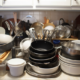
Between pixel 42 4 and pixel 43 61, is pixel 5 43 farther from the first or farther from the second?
pixel 42 4

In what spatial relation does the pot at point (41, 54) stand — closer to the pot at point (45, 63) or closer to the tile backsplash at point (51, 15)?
the pot at point (45, 63)

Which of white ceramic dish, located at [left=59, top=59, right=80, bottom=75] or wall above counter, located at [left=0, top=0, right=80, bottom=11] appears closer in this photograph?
white ceramic dish, located at [left=59, top=59, right=80, bottom=75]

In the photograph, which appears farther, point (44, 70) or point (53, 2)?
point (53, 2)

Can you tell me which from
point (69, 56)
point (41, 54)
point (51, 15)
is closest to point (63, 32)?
point (51, 15)

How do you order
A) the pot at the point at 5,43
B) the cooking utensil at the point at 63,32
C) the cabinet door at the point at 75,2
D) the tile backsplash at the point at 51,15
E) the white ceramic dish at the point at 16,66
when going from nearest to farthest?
the white ceramic dish at the point at 16,66 < the pot at the point at 5,43 < the cabinet door at the point at 75,2 < the cooking utensil at the point at 63,32 < the tile backsplash at the point at 51,15

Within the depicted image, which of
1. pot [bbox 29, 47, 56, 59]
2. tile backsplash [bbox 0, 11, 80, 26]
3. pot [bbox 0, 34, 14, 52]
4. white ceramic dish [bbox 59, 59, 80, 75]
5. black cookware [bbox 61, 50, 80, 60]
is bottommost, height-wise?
white ceramic dish [bbox 59, 59, 80, 75]

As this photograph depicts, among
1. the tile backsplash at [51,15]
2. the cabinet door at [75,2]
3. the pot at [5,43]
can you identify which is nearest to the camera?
the pot at [5,43]

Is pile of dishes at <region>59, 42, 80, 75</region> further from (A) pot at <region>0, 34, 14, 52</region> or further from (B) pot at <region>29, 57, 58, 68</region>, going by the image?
(A) pot at <region>0, 34, 14, 52</region>

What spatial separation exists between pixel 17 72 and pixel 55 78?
34 cm

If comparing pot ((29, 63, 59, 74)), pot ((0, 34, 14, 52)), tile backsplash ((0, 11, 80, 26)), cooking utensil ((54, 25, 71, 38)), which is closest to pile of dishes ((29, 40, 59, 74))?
pot ((29, 63, 59, 74))

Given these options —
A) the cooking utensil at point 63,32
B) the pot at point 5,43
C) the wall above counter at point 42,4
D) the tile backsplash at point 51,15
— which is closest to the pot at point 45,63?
the pot at point 5,43

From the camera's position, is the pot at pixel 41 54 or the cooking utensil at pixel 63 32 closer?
the pot at pixel 41 54

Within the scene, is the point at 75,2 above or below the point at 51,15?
above

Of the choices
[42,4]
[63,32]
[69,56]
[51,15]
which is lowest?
[69,56]
